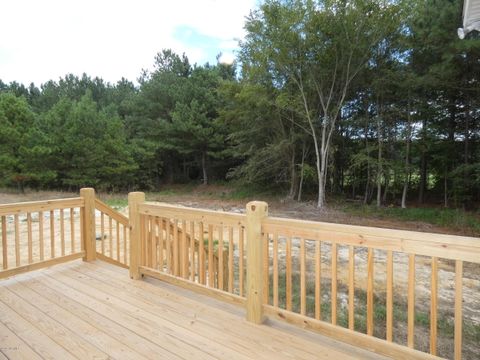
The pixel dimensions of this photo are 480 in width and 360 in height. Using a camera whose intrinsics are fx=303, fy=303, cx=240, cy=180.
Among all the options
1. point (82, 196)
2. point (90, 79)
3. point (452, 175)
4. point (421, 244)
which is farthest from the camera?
point (90, 79)

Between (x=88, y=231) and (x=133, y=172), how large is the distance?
13810 mm

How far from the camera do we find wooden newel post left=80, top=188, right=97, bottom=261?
3529 mm

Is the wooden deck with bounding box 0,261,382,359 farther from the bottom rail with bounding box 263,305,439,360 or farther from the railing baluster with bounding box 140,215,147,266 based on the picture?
the railing baluster with bounding box 140,215,147,266

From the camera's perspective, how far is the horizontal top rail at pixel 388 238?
1.40 metres

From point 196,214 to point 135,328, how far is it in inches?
35.7

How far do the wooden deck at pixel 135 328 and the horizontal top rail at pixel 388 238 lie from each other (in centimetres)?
68

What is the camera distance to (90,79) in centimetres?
2456

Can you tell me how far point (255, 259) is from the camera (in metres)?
2.11

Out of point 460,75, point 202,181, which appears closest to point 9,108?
point 202,181

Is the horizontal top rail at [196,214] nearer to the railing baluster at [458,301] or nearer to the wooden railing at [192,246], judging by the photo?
the wooden railing at [192,246]

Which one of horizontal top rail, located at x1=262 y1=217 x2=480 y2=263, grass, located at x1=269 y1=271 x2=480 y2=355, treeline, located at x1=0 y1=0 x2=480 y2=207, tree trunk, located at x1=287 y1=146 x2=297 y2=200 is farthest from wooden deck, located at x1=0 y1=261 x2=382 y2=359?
tree trunk, located at x1=287 y1=146 x2=297 y2=200

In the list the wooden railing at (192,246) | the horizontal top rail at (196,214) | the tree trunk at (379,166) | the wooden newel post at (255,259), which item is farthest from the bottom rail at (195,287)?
the tree trunk at (379,166)

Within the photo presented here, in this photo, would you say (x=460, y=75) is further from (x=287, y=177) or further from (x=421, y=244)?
(x=421, y=244)

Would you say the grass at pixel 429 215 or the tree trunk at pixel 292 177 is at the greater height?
the tree trunk at pixel 292 177
